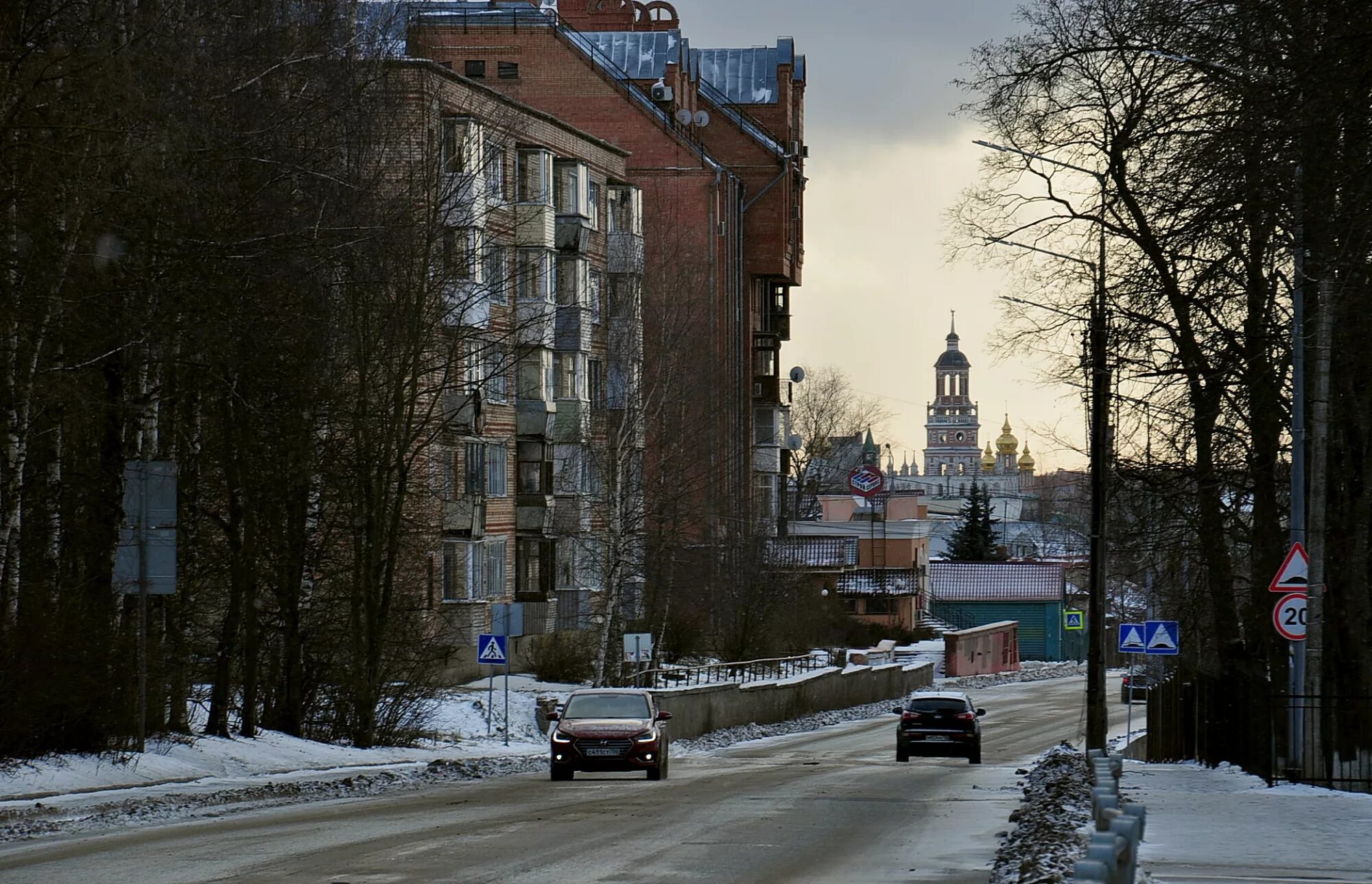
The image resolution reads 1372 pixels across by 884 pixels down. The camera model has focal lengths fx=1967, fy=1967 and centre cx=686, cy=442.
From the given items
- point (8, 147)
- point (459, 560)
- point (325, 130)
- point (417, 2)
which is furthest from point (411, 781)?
point (459, 560)

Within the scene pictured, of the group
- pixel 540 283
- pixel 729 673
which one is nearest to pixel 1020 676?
pixel 729 673

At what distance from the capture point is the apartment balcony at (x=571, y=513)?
56.8 meters

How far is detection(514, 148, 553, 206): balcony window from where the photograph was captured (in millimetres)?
54969

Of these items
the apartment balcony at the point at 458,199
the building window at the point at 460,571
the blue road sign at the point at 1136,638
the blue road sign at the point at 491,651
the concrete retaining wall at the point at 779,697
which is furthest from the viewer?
the building window at the point at 460,571

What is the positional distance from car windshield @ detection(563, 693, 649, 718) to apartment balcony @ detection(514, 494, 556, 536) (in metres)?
28.5

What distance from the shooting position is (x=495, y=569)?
179ft

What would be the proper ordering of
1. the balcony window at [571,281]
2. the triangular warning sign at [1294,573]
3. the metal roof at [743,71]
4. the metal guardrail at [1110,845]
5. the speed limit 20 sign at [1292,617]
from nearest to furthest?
1. the metal guardrail at [1110,845]
2. the triangular warning sign at [1294,573]
3. the speed limit 20 sign at [1292,617]
4. the balcony window at [571,281]
5. the metal roof at [743,71]

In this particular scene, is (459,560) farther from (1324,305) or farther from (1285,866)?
(1285,866)

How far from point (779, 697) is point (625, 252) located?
14035 millimetres

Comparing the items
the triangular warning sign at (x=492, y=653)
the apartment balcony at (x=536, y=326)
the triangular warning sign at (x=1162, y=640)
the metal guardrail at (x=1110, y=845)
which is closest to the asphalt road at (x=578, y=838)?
the metal guardrail at (x=1110, y=845)

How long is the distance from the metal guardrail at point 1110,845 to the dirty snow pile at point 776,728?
3031cm

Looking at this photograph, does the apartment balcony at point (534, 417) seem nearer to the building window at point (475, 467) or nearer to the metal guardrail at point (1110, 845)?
the building window at point (475, 467)

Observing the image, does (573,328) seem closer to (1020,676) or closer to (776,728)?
(776,728)

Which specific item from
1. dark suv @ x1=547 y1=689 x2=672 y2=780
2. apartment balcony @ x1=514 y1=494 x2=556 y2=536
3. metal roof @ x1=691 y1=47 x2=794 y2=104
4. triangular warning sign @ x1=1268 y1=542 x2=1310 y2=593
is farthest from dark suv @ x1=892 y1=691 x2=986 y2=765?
metal roof @ x1=691 y1=47 x2=794 y2=104
